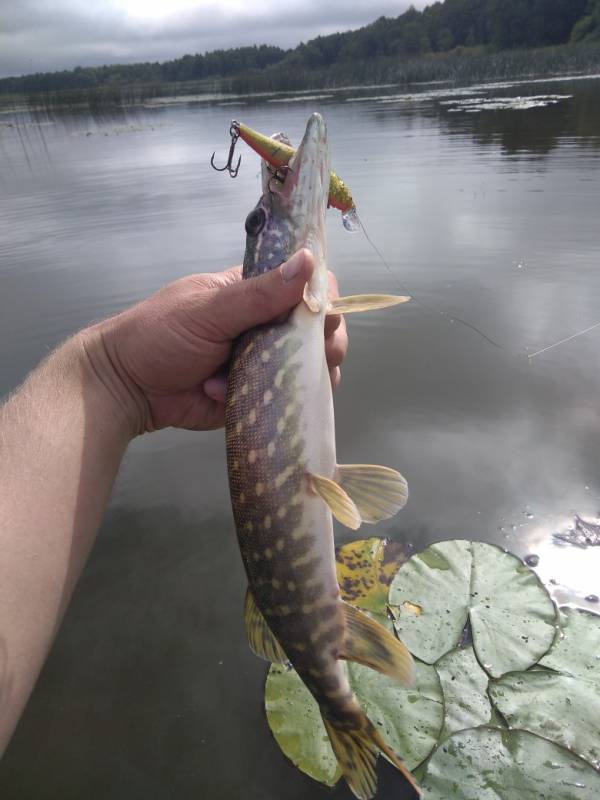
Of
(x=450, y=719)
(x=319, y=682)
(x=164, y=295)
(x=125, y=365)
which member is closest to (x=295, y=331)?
(x=164, y=295)

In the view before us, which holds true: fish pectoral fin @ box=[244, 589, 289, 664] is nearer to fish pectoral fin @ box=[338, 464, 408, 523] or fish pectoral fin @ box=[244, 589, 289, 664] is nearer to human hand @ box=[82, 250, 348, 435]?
fish pectoral fin @ box=[338, 464, 408, 523]

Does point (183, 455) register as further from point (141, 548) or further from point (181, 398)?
point (181, 398)

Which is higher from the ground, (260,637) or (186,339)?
(186,339)

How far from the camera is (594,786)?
1776 mm

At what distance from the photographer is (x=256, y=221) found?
2.05 m

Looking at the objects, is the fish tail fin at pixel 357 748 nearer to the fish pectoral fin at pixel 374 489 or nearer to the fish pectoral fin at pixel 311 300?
the fish pectoral fin at pixel 374 489

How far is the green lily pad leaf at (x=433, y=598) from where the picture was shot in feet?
7.77

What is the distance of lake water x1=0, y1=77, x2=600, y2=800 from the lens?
2.38 metres

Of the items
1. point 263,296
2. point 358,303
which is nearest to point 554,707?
point 358,303

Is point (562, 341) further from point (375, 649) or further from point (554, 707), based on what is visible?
point (375, 649)

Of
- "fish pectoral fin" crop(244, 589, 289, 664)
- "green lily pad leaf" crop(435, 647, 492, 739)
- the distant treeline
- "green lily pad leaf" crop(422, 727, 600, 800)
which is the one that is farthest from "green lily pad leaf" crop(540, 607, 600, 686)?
the distant treeline

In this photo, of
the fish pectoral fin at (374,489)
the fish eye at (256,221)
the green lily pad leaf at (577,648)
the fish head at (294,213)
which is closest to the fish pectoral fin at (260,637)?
the fish pectoral fin at (374,489)

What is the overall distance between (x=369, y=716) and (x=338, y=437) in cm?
219

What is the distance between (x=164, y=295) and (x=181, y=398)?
24.4 inches
